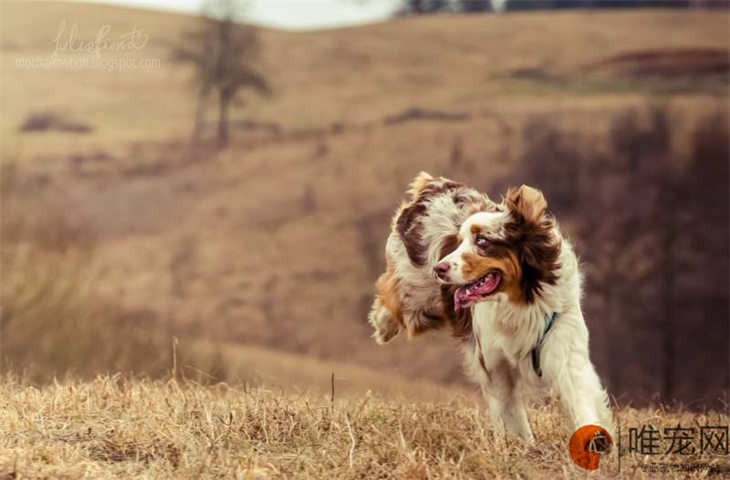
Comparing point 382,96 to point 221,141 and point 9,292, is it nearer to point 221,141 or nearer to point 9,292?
point 221,141

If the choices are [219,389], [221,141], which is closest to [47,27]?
[221,141]

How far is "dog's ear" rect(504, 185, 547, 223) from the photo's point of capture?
21.2 feet

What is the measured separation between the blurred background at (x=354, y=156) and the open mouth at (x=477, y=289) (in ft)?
82.8

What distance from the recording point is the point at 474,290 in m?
6.32

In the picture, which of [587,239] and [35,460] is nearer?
[35,460]

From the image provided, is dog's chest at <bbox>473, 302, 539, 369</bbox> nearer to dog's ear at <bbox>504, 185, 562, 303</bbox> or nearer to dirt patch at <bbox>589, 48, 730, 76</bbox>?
dog's ear at <bbox>504, 185, 562, 303</bbox>

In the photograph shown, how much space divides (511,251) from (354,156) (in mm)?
47966

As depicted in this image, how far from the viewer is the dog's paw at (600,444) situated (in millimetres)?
6137

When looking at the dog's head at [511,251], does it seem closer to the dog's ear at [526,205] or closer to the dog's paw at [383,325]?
the dog's ear at [526,205]

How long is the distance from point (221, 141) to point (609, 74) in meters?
20.5

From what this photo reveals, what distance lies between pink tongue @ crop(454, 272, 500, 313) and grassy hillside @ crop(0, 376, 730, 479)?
70cm

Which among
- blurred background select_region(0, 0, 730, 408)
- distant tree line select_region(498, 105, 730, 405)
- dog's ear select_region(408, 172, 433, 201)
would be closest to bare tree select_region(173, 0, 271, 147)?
blurred background select_region(0, 0, 730, 408)

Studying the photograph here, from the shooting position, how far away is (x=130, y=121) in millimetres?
58312

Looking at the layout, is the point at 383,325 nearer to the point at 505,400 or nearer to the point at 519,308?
the point at 505,400
